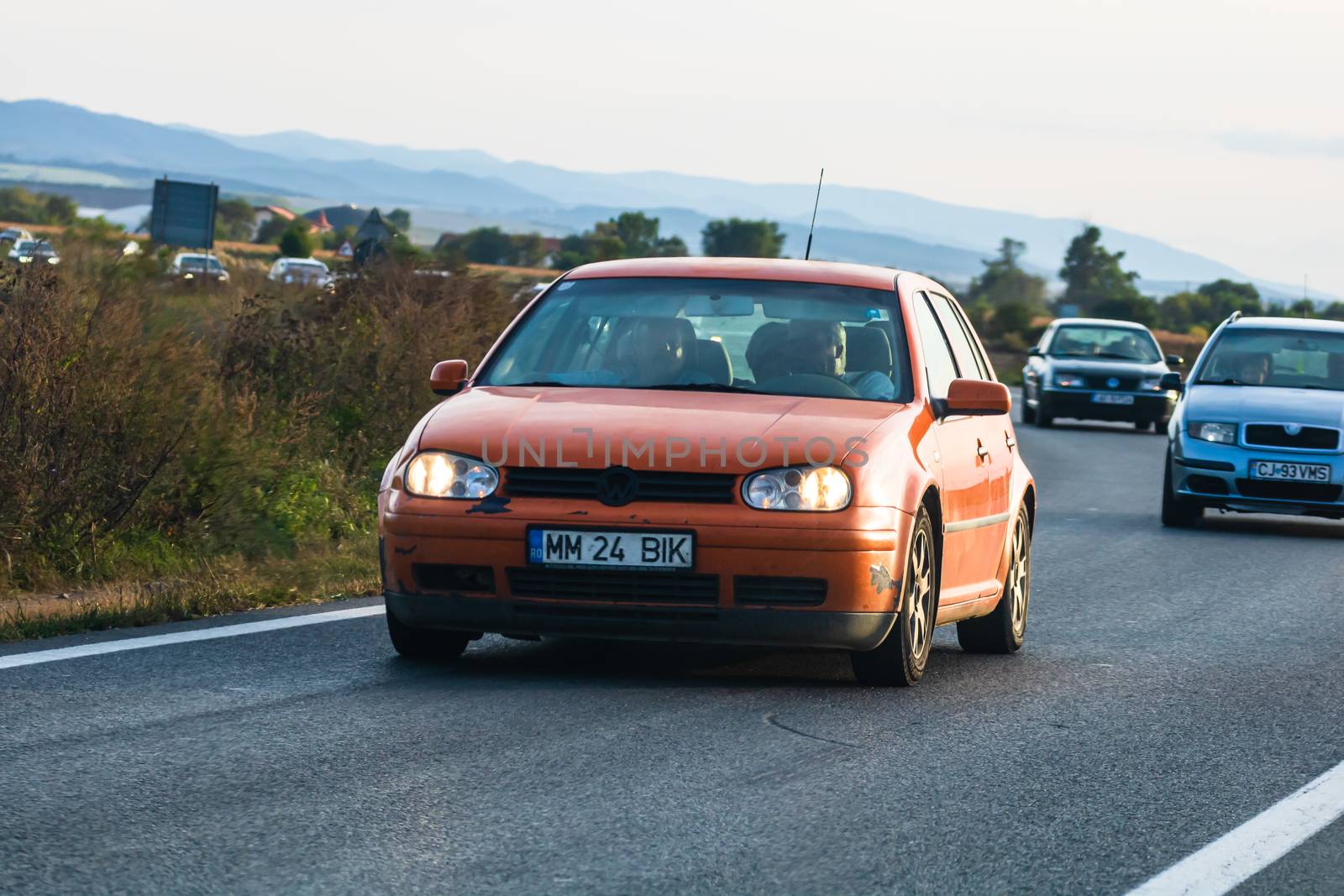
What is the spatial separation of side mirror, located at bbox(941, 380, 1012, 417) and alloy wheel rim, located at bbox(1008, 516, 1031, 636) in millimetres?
1150

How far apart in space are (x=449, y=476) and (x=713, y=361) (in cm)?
132

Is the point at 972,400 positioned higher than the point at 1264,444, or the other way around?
the point at 972,400

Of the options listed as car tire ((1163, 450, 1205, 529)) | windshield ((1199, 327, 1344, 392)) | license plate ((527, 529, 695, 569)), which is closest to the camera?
license plate ((527, 529, 695, 569))

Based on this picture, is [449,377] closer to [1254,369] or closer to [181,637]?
[181,637]

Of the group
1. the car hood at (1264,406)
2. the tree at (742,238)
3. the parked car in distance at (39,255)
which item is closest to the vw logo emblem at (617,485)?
the parked car in distance at (39,255)

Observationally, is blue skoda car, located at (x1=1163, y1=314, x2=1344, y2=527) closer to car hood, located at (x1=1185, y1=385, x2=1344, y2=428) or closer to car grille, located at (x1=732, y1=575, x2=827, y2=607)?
car hood, located at (x1=1185, y1=385, x2=1344, y2=428)

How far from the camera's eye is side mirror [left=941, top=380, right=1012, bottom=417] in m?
7.90

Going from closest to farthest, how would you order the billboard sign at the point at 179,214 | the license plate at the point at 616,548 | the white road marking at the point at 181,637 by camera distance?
the license plate at the point at 616,548, the white road marking at the point at 181,637, the billboard sign at the point at 179,214

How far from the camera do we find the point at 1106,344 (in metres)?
31.7

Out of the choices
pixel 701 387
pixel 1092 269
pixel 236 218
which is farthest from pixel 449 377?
pixel 236 218

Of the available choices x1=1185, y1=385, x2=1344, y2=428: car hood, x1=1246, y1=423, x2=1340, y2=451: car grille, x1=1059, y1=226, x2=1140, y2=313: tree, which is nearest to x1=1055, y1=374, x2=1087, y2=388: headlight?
x1=1185, y1=385, x2=1344, y2=428: car hood

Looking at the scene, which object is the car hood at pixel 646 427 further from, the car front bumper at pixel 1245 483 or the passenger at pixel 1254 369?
the passenger at pixel 1254 369

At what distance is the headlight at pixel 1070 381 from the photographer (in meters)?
31.2

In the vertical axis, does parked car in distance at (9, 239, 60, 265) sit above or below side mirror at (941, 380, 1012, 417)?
above
